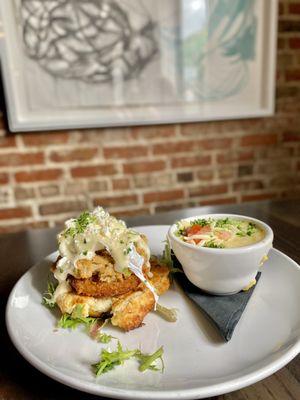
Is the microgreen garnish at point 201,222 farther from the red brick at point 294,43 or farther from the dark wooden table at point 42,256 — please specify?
the red brick at point 294,43

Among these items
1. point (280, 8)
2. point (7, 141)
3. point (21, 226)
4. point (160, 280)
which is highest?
point (280, 8)

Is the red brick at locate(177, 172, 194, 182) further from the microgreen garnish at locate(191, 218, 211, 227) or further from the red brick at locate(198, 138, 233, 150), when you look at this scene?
the microgreen garnish at locate(191, 218, 211, 227)

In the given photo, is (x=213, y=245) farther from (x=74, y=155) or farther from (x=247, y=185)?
(x=247, y=185)

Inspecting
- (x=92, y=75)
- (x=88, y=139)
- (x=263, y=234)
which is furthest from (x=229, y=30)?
Answer: (x=263, y=234)

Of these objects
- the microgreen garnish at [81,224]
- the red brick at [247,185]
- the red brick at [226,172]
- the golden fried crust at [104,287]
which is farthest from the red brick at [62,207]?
the golden fried crust at [104,287]

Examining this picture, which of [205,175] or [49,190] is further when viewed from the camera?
[205,175]

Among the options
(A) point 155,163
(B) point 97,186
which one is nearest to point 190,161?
(A) point 155,163
